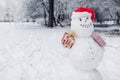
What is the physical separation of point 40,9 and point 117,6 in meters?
12.2

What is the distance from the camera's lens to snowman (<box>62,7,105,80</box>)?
170 inches

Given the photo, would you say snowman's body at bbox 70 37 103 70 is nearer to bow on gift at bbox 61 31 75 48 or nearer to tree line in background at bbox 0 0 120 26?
bow on gift at bbox 61 31 75 48

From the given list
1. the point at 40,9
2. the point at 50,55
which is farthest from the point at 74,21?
the point at 40,9

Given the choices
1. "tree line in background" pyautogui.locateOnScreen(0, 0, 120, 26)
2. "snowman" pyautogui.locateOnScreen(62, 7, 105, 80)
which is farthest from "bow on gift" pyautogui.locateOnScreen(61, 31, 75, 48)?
"tree line in background" pyautogui.locateOnScreen(0, 0, 120, 26)

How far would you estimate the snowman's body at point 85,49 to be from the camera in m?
4.32

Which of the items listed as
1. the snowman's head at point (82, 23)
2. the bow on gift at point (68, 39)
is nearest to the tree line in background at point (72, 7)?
the snowman's head at point (82, 23)

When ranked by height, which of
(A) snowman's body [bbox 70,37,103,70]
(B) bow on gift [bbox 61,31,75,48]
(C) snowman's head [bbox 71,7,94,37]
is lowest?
(A) snowman's body [bbox 70,37,103,70]

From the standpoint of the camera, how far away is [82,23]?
4363 millimetres

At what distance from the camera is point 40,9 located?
30.5m

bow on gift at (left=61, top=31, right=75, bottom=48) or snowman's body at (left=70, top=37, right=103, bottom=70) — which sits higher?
bow on gift at (left=61, top=31, right=75, bottom=48)

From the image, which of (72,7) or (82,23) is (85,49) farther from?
(72,7)

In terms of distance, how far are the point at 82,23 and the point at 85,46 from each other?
0.43m

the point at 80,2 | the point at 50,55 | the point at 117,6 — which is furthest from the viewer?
the point at 80,2

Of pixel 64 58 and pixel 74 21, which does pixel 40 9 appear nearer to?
pixel 64 58
